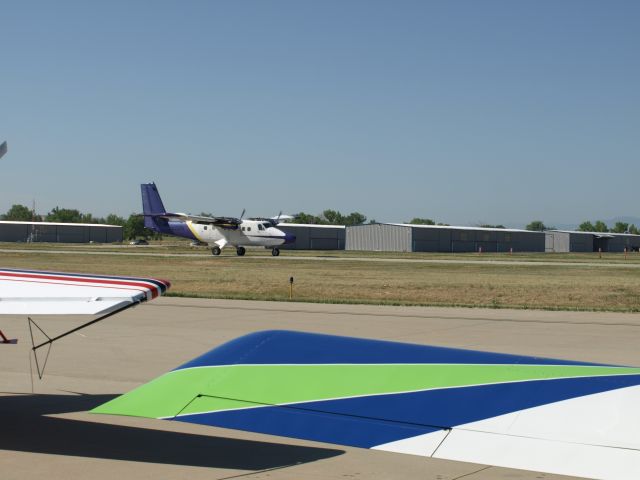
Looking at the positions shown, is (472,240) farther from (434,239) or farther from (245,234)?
(245,234)

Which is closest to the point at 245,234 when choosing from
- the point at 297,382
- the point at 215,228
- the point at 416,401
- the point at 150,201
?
the point at 215,228

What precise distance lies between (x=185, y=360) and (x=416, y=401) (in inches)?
436

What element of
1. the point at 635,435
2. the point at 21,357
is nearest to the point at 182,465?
the point at 635,435

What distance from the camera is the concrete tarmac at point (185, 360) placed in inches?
296

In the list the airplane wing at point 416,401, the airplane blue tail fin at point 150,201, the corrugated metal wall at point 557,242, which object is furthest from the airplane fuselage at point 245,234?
the airplane wing at point 416,401

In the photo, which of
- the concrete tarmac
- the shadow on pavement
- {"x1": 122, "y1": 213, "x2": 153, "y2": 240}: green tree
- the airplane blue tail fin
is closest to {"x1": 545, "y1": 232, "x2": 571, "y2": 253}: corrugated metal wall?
the airplane blue tail fin

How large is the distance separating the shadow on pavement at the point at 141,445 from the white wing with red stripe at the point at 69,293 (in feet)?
5.64

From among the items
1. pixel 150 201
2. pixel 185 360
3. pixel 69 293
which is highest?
pixel 150 201

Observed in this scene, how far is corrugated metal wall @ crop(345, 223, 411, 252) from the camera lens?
106 m

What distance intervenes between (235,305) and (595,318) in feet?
33.6

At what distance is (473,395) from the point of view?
3.87 meters

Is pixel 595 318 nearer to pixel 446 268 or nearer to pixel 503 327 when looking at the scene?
pixel 503 327

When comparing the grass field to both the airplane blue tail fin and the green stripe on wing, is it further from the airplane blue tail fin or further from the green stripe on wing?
the airplane blue tail fin

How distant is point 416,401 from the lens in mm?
3920
